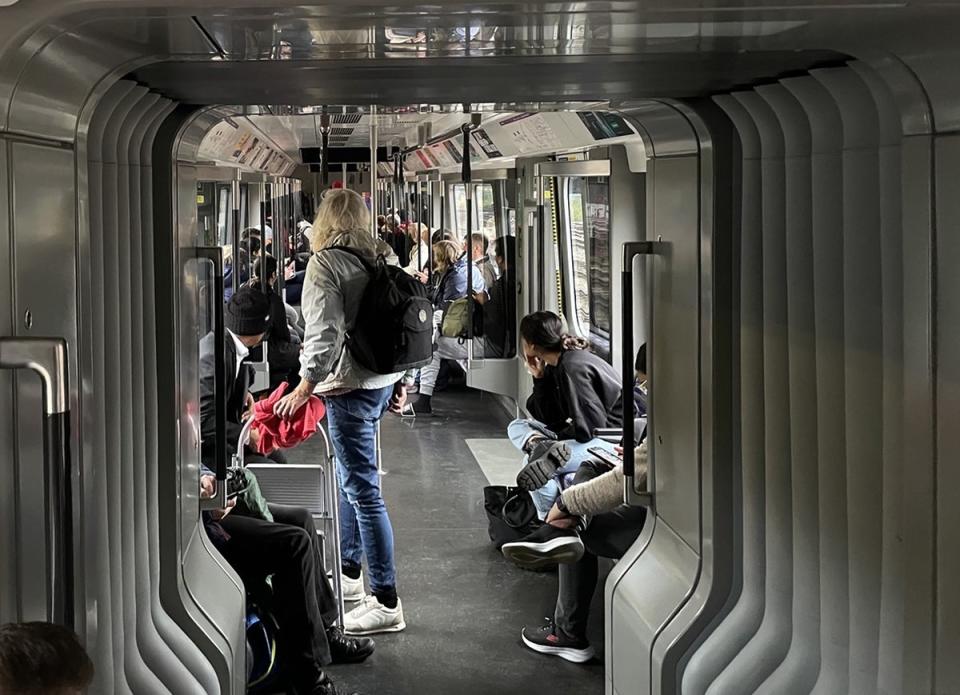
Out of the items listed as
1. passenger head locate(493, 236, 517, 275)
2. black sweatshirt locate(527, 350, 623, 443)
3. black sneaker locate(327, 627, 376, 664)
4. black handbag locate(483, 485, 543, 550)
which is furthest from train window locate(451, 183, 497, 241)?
black sneaker locate(327, 627, 376, 664)

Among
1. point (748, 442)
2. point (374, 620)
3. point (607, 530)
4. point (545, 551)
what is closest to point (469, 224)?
point (374, 620)

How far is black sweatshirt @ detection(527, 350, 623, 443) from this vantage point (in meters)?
5.15

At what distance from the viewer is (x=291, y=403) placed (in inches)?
202

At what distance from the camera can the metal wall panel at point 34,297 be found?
166 centimetres

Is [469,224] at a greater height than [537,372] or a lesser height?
greater

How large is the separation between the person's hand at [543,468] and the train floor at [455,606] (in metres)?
0.71

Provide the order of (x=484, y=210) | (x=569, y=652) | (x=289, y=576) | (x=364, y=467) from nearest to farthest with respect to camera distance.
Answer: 1. (x=289, y=576)
2. (x=569, y=652)
3. (x=364, y=467)
4. (x=484, y=210)

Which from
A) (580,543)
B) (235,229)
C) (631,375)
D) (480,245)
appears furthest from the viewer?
(480,245)

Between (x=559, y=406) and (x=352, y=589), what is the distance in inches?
50.4

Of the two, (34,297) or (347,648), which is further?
(347,648)

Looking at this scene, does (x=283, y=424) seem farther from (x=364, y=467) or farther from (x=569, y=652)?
(x=569, y=652)

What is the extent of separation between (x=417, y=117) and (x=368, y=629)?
6.07m

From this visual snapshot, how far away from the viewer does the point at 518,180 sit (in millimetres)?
8695

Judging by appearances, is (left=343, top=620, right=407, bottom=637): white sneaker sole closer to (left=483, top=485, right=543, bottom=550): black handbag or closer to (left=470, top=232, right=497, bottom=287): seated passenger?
(left=483, top=485, right=543, bottom=550): black handbag
